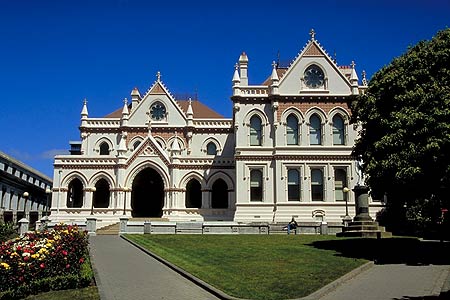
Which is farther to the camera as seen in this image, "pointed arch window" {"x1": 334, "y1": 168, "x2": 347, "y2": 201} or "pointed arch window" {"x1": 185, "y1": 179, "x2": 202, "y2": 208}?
"pointed arch window" {"x1": 185, "y1": 179, "x2": 202, "y2": 208}

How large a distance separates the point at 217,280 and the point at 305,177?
29.3 metres

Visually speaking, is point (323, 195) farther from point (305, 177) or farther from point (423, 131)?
point (423, 131)

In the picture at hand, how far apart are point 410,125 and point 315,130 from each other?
24558mm

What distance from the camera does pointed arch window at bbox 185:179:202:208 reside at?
153 ft

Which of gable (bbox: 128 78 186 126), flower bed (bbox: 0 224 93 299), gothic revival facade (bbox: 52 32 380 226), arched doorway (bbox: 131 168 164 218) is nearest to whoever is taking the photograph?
flower bed (bbox: 0 224 93 299)

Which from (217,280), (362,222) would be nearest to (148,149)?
(362,222)

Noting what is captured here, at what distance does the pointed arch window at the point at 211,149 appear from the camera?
51425 millimetres

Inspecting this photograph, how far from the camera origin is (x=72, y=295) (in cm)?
1288

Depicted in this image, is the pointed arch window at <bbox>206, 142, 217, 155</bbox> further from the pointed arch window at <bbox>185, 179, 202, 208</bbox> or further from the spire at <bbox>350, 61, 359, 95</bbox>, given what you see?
the spire at <bbox>350, 61, 359, 95</bbox>

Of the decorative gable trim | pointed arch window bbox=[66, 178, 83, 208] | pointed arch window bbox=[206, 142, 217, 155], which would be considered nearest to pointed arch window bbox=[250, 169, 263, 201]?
the decorative gable trim

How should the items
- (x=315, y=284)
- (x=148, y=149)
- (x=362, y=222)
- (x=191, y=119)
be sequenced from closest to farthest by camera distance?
(x=315, y=284)
(x=362, y=222)
(x=148, y=149)
(x=191, y=119)

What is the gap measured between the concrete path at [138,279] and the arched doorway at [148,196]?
85.5ft

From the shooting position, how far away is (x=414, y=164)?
61.6 feet

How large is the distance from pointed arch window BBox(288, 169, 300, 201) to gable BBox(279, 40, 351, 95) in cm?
715
